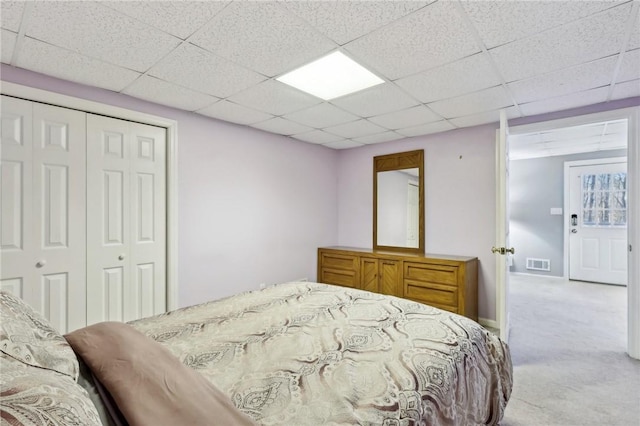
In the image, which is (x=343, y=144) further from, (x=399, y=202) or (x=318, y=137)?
(x=399, y=202)

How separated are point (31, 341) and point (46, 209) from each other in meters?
2.05

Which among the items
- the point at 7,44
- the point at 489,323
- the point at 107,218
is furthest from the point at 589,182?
the point at 7,44

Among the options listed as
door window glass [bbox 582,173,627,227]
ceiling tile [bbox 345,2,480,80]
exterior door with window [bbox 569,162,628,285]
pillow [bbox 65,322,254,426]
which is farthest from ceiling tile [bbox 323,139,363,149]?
door window glass [bbox 582,173,627,227]

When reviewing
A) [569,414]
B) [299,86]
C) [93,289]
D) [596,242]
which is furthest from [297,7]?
[596,242]

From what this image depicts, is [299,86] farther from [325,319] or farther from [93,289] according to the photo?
[93,289]

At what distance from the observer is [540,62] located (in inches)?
82.2

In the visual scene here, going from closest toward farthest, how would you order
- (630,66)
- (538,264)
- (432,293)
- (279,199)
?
(630,66) < (432,293) < (279,199) < (538,264)

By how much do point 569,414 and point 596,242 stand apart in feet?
16.9

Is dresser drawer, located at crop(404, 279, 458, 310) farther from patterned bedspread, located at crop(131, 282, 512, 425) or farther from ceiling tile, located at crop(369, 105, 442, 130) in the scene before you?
ceiling tile, located at crop(369, 105, 442, 130)

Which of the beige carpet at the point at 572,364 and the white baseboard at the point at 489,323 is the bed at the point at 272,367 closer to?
the beige carpet at the point at 572,364

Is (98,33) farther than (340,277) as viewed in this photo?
No

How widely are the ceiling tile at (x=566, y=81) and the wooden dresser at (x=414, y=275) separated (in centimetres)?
170

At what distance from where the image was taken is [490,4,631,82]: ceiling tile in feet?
5.44

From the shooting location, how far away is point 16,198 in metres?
2.21
